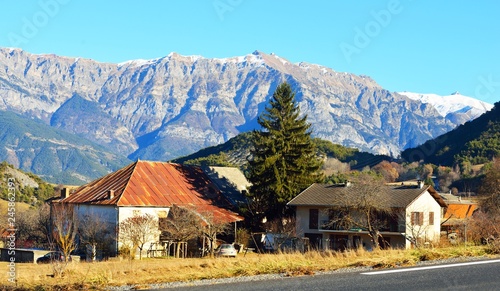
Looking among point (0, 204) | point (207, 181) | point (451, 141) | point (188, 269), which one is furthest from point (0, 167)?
point (188, 269)

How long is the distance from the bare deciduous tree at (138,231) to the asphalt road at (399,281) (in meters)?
35.5

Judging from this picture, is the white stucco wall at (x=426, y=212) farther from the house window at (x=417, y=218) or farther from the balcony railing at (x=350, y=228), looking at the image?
the balcony railing at (x=350, y=228)

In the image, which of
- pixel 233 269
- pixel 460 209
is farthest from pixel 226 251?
pixel 460 209

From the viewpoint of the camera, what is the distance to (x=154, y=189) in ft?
181

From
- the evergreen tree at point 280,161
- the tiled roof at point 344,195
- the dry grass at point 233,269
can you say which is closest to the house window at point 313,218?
the tiled roof at point 344,195

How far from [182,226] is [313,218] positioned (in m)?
10.9

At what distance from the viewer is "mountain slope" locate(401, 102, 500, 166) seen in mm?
114375

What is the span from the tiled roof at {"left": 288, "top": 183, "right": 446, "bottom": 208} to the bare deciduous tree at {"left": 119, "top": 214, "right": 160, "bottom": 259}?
11.6 meters

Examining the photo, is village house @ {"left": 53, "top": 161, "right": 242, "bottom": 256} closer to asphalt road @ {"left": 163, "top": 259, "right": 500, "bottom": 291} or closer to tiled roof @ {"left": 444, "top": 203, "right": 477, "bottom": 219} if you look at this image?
tiled roof @ {"left": 444, "top": 203, "right": 477, "bottom": 219}

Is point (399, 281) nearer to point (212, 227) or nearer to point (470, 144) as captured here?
point (212, 227)

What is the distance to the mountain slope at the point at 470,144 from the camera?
375 feet

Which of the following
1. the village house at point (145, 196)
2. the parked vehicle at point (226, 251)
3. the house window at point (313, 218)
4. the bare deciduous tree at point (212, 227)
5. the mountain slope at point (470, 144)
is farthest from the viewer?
the mountain slope at point (470, 144)

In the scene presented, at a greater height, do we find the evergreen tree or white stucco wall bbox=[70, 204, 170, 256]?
the evergreen tree

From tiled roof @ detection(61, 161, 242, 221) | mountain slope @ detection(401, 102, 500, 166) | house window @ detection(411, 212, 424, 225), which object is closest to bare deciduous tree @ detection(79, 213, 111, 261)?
tiled roof @ detection(61, 161, 242, 221)
